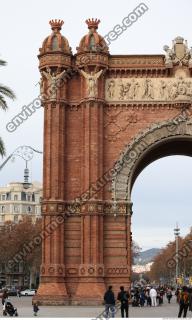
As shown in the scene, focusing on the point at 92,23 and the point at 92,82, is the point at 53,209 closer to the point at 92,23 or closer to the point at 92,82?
the point at 92,82

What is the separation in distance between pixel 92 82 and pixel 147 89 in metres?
3.27

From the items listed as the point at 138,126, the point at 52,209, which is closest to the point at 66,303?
the point at 52,209

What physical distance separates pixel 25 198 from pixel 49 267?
93474mm

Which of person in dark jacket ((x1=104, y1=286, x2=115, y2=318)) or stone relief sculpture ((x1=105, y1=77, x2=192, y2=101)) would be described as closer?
person in dark jacket ((x1=104, y1=286, x2=115, y2=318))

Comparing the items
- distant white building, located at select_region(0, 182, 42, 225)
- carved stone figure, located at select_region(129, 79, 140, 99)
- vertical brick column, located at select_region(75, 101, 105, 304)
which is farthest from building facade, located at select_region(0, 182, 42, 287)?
vertical brick column, located at select_region(75, 101, 105, 304)

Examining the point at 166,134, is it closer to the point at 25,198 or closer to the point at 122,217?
the point at 122,217

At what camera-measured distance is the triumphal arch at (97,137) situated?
37.4 m

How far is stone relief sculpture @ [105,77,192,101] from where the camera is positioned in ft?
128

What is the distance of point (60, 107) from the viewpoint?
3869 centimetres

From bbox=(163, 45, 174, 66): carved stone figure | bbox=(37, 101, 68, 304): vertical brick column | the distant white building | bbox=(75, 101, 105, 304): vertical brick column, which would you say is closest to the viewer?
bbox=(75, 101, 105, 304): vertical brick column

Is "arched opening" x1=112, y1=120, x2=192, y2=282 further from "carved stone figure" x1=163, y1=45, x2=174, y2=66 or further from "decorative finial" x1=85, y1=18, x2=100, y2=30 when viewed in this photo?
"decorative finial" x1=85, y1=18, x2=100, y2=30

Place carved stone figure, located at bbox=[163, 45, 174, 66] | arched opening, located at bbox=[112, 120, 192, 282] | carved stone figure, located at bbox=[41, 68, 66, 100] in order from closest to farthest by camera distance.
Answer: arched opening, located at bbox=[112, 120, 192, 282], carved stone figure, located at bbox=[41, 68, 66, 100], carved stone figure, located at bbox=[163, 45, 174, 66]

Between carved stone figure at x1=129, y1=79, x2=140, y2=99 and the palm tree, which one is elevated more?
carved stone figure at x1=129, y1=79, x2=140, y2=99

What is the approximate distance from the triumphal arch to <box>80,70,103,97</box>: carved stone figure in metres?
0.06
